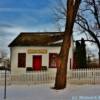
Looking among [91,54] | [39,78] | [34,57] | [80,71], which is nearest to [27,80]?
[39,78]

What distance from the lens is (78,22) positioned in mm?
52219

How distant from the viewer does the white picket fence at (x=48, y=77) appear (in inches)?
1091

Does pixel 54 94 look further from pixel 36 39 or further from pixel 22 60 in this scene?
pixel 36 39

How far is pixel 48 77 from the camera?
2864 centimetres

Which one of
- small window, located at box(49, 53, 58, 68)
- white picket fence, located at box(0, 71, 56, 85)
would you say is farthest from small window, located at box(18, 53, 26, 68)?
white picket fence, located at box(0, 71, 56, 85)

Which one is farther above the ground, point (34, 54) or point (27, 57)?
point (34, 54)

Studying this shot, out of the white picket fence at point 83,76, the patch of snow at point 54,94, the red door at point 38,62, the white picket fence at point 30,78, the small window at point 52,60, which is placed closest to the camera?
the patch of snow at point 54,94

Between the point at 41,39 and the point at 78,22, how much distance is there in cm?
912

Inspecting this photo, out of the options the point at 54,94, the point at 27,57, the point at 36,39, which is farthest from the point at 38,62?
the point at 54,94

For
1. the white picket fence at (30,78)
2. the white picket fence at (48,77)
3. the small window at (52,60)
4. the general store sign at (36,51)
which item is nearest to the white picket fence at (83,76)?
the white picket fence at (48,77)

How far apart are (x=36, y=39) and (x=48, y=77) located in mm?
17109

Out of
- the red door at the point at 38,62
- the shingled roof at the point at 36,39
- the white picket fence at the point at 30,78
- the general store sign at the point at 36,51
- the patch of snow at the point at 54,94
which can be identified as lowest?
the patch of snow at the point at 54,94

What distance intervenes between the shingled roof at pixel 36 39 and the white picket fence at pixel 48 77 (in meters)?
14.3

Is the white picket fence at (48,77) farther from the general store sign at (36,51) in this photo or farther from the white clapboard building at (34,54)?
the general store sign at (36,51)
